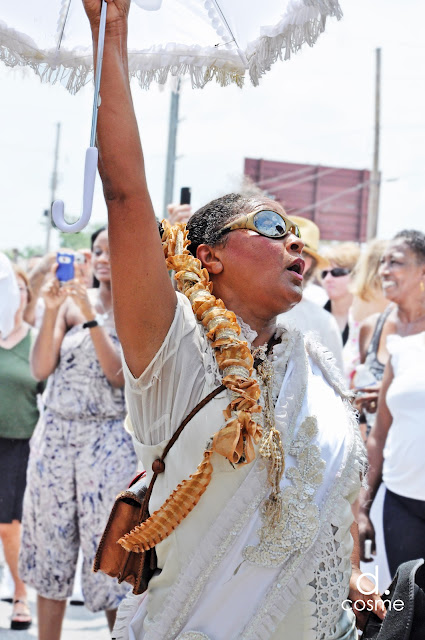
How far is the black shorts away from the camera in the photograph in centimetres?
506

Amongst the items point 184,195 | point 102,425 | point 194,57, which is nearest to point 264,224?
point 194,57

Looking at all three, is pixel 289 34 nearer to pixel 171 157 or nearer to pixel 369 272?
pixel 369 272

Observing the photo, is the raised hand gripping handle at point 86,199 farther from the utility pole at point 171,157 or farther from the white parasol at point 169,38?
the utility pole at point 171,157

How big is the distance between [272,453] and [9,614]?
378cm

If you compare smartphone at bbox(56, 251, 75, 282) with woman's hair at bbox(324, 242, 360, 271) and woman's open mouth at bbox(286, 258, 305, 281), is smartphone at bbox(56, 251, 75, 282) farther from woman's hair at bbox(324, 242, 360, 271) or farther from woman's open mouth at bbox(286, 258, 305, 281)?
woman's hair at bbox(324, 242, 360, 271)

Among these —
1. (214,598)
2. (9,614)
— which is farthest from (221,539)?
(9,614)

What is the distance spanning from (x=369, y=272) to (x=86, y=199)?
4.07 m

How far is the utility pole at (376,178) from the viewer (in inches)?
755

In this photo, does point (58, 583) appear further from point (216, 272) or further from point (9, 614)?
point (216, 272)

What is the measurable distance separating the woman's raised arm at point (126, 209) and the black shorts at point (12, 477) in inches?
140

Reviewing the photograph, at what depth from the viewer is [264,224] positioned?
2137 millimetres

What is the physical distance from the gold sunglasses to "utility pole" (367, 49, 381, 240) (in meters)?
17.4

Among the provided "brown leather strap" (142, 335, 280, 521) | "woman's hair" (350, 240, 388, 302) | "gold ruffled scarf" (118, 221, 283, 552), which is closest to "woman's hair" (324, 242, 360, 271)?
"woman's hair" (350, 240, 388, 302)

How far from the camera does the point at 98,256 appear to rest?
4.37m
